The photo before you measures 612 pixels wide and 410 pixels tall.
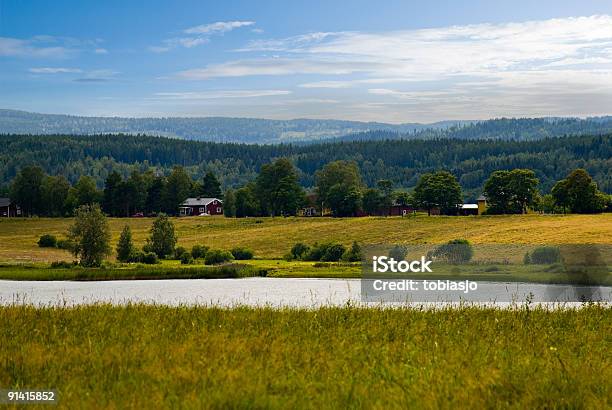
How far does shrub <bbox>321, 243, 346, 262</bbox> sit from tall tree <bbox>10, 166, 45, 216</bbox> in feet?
201

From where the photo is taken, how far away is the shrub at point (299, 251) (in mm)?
80188

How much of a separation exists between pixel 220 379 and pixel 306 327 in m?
5.06

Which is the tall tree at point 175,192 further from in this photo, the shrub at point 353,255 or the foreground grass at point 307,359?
the foreground grass at point 307,359

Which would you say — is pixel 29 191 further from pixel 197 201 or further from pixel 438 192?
pixel 438 192

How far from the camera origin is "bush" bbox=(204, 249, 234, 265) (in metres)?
74.1

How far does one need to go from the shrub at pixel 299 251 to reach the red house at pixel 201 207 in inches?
2455

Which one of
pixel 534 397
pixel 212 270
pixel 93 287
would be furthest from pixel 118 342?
pixel 212 270

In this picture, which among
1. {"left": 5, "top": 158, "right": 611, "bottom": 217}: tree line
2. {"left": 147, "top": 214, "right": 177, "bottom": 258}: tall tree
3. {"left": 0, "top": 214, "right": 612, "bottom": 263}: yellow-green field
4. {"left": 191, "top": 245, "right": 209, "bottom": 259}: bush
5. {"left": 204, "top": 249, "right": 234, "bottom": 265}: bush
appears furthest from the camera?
{"left": 5, "top": 158, "right": 611, "bottom": 217}: tree line

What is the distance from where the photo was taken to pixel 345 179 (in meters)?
142

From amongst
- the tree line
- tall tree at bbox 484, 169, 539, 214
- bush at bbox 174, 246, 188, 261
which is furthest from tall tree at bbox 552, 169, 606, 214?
bush at bbox 174, 246, 188, 261

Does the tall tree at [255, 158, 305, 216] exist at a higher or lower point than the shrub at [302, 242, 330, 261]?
higher

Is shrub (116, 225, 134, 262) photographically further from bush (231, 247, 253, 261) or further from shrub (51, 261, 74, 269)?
bush (231, 247, 253, 261)

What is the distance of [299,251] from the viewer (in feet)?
268

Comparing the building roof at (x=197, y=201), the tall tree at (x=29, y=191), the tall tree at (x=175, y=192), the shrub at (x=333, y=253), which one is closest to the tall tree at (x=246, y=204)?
the tall tree at (x=175, y=192)
